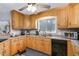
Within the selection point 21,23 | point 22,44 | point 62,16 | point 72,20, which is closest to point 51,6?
point 62,16

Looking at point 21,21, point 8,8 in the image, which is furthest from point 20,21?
point 8,8

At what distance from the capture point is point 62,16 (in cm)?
134

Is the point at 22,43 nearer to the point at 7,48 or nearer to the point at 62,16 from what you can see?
the point at 7,48

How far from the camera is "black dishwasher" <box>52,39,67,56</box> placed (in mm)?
1322

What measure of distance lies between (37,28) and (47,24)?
14 cm

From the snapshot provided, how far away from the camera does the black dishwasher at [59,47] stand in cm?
132

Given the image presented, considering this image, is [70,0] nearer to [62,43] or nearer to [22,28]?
[62,43]

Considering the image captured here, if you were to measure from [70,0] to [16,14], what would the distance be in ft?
2.40

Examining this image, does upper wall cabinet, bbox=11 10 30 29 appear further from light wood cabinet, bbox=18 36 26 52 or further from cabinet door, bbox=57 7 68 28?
cabinet door, bbox=57 7 68 28

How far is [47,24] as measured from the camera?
4.55ft

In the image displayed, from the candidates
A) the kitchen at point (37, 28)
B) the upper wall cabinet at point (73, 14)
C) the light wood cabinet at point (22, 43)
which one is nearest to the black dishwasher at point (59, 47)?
the kitchen at point (37, 28)

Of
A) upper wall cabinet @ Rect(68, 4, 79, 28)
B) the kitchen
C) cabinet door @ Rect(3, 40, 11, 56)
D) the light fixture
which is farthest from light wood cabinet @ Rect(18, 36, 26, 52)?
upper wall cabinet @ Rect(68, 4, 79, 28)

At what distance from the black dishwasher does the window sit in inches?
6.0

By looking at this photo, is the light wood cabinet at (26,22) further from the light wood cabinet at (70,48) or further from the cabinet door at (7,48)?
the light wood cabinet at (70,48)
